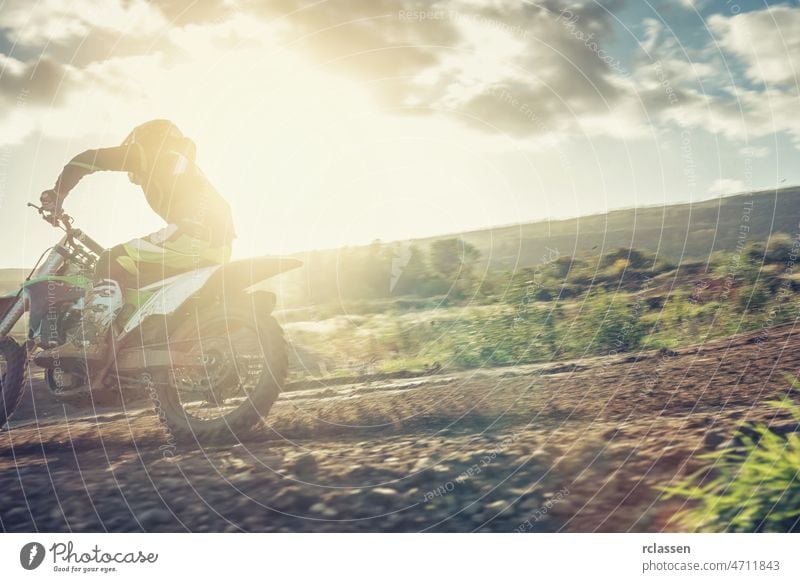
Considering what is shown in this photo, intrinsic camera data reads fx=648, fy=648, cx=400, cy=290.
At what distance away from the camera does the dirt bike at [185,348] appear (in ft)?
17.4

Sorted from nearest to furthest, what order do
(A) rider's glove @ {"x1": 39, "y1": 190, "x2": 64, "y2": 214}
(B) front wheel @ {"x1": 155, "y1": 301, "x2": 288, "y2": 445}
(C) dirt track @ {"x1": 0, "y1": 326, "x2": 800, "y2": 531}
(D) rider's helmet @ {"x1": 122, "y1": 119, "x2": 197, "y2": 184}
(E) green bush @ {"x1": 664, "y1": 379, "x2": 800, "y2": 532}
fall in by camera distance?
(E) green bush @ {"x1": 664, "y1": 379, "x2": 800, "y2": 532} < (C) dirt track @ {"x1": 0, "y1": 326, "x2": 800, "y2": 531} < (B) front wheel @ {"x1": 155, "y1": 301, "x2": 288, "y2": 445} < (D) rider's helmet @ {"x1": 122, "y1": 119, "x2": 197, "y2": 184} < (A) rider's glove @ {"x1": 39, "y1": 190, "x2": 64, "y2": 214}

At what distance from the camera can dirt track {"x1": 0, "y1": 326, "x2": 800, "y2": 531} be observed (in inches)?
168

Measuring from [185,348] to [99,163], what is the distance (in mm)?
1970

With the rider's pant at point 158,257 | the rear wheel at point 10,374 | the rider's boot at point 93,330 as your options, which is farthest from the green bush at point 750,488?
the rear wheel at point 10,374

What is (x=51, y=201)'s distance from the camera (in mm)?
5918

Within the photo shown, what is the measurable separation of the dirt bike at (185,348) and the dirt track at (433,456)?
340 millimetres

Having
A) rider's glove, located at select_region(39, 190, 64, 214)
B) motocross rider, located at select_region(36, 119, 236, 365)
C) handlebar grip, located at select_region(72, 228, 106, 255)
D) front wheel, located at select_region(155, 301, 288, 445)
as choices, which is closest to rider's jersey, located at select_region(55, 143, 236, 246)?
motocross rider, located at select_region(36, 119, 236, 365)

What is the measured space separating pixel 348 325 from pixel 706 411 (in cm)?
380

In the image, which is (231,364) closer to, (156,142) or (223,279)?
(223,279)

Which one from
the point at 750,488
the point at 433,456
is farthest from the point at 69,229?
the point at 750,488

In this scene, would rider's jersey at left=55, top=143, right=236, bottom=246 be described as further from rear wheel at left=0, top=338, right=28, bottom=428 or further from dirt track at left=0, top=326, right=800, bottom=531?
dirt track at left=0, top=326, right=800, bottom=531

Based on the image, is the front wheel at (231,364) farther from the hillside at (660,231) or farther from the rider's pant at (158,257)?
the hillside at (660,231)
